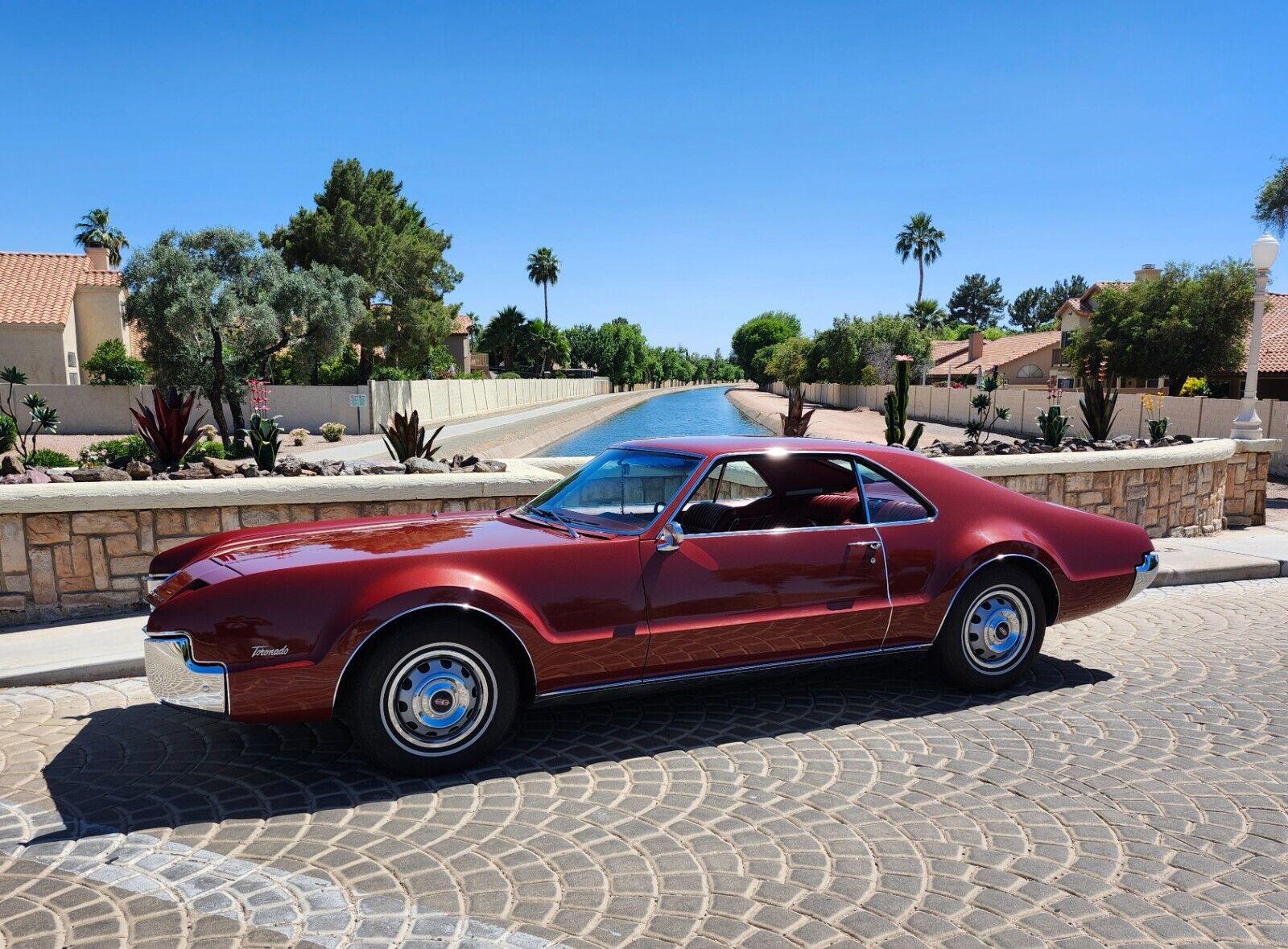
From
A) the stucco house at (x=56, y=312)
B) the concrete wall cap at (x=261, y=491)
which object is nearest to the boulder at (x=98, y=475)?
the concrete wall cap at (x=261, y=491)

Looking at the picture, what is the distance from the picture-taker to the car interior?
4.85 metres

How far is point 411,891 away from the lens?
122 inches

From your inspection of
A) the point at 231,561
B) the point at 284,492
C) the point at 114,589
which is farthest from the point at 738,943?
the point at 114,589

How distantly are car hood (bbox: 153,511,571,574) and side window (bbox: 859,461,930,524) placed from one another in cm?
175

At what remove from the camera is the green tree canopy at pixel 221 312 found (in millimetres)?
30109

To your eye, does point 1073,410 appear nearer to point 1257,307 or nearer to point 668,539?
point 1257,307

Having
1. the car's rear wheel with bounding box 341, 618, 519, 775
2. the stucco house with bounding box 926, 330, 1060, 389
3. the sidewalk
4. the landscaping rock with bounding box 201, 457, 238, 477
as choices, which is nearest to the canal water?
the stucco house with bounding box 926, 330, 1060, 389

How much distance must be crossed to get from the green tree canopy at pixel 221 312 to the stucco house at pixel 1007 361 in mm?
47536

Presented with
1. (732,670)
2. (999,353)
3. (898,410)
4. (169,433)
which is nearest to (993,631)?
(732,670)

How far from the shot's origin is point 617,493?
16.1ft

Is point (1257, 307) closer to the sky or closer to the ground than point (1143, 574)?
closer to the sky

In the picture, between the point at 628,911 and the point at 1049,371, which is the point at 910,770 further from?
the point at 1049,371

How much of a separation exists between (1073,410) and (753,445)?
34.1 m

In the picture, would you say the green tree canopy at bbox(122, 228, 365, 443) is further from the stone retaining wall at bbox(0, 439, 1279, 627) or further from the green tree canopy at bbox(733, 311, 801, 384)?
the green tree canopy at bbox(733, 311, 801, 384)
